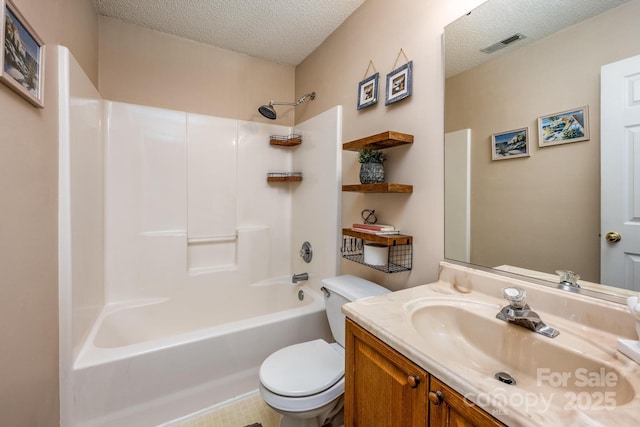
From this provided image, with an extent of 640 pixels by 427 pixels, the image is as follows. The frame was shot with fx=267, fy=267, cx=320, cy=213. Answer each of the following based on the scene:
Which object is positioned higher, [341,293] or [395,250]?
[395,250]

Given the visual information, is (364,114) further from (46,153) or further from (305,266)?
(46,153)

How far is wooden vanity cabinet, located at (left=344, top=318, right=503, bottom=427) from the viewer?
0.59m

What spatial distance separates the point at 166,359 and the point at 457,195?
→ 5.40ft

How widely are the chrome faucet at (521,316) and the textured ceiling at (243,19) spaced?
1.86m

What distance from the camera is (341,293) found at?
142 centimetres

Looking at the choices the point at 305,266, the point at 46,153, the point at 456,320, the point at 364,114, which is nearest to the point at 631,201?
the point at 456,320

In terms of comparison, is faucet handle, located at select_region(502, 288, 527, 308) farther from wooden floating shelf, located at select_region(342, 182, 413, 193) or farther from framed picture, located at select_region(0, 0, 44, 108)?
framed picture, located at select_region(0, 0, 44, 108)

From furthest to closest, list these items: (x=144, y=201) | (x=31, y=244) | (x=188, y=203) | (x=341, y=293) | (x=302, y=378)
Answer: (x=188, y=203) → (x=144, y=201) → (x=341, y=293) → (x=302, y=378) → (x=31, y=244)

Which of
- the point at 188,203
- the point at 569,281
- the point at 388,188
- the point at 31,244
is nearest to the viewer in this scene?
the point at 569,281

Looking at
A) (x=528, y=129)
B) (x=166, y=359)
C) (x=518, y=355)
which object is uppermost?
(x=528, y=129)

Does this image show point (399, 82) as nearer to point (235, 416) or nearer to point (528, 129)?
point (528, 129)

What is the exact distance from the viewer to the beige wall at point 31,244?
840mm

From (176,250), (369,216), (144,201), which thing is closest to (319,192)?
(369,216)

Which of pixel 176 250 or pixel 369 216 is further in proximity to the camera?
pixel 176 250
